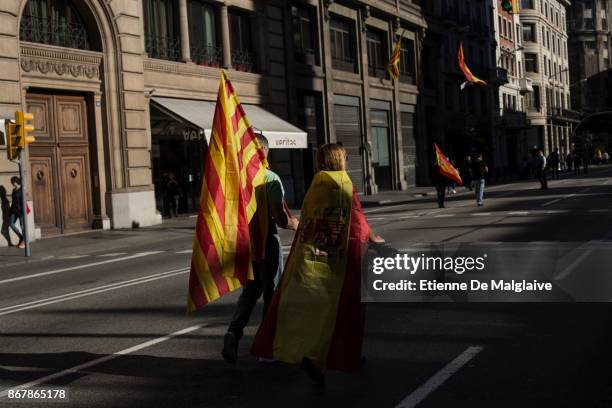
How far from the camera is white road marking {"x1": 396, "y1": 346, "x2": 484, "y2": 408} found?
232 inches

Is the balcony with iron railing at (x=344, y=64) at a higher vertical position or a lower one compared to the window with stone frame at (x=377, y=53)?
lower

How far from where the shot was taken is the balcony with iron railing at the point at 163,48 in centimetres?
2933

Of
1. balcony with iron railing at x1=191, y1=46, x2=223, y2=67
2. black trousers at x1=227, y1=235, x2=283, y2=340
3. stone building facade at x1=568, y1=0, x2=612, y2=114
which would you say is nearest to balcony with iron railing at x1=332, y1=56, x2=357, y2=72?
balcony with iron railing at x1=191, y1=46, x2=223, y2=67

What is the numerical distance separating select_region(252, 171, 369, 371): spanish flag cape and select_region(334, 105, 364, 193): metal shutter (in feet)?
114

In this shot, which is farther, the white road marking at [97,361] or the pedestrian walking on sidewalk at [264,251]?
the pedestrian walking on sidewalk at [264,251]

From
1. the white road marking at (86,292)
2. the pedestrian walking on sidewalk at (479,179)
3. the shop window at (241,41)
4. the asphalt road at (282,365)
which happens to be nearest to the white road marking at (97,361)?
the asphalt road at (282,365)

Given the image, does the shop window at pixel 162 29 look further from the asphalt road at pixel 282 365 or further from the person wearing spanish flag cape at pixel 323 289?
the person wearing spanish flag cape at pixel 323 289

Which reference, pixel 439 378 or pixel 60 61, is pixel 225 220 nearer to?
pixel 439 378

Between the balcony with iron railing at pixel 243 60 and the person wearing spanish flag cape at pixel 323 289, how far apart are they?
1091 inches

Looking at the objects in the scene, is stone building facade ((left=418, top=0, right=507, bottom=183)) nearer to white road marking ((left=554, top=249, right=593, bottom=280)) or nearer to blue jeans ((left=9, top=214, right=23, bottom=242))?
blue jeans ((left=9, top=214, right=23, bottom=242))

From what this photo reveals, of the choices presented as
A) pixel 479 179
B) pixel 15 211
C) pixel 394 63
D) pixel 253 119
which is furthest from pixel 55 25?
pixel 394 63

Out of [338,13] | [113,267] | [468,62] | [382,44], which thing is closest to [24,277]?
[113,267]

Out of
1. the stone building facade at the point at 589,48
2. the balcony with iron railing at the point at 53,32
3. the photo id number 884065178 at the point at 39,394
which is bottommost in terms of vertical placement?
the photo id number 884065178 at the point at 39,394

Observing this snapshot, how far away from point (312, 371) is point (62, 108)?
21171mm
